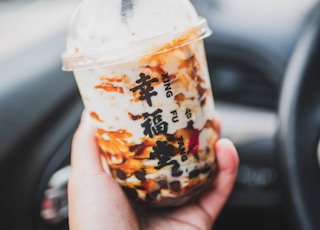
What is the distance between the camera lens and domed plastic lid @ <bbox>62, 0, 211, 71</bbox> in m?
0.84

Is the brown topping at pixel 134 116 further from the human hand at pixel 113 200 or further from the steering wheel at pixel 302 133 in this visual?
the steering wheel at pixel 302 133

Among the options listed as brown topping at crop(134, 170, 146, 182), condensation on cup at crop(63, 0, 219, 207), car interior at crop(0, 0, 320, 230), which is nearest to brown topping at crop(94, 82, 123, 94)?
condensation on cup at crop(63, 0, 219, 207)

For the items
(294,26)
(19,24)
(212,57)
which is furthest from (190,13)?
(19,24)

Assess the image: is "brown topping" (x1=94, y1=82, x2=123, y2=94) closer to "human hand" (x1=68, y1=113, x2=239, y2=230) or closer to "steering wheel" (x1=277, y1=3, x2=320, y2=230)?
"human hand" (x1=68, y1=113, x2=239, y2=230)

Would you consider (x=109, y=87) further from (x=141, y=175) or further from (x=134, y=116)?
(x=141, y=175)

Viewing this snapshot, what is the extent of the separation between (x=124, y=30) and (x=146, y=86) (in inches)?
3.9

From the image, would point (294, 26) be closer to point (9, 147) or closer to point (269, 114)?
point (269, 114)

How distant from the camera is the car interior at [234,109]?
1053 mm

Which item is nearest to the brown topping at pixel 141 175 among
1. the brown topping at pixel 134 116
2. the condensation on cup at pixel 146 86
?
the condensation on cup at pixel 146 86

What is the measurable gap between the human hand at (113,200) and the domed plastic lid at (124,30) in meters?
0.22

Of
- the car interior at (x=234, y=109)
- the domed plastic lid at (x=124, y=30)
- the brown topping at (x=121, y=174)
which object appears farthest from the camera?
the car interior at (x=234, y=109)

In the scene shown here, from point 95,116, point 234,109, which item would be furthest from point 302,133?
point 234,109

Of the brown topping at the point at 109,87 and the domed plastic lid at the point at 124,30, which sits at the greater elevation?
the domed plastic lid at the point at 124,30

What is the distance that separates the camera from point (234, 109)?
1.60 metres
